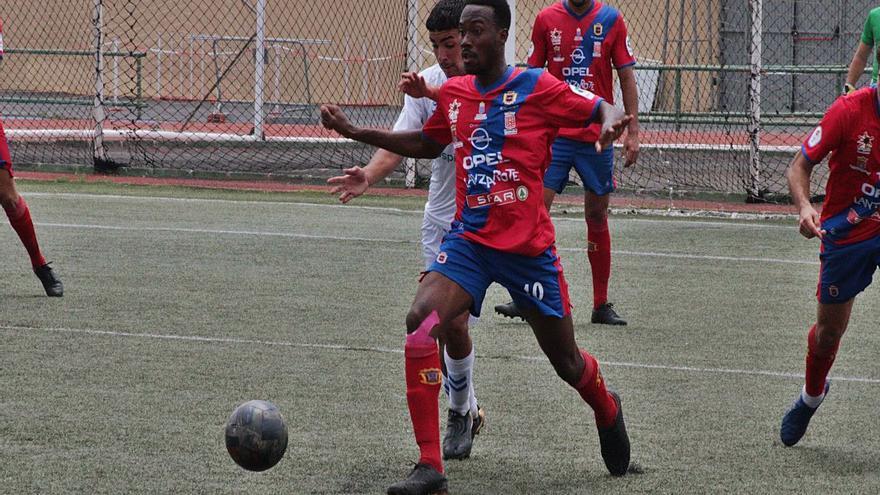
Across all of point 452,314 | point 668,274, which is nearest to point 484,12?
point 452,314

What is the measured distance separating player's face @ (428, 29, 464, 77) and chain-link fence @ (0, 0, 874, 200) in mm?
10402

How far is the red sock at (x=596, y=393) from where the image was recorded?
5.17 metres

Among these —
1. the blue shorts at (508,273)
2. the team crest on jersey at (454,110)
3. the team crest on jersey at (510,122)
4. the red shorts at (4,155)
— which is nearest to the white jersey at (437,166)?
the team crest on jersey at (454,110)

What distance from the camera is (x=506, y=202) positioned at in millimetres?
5027

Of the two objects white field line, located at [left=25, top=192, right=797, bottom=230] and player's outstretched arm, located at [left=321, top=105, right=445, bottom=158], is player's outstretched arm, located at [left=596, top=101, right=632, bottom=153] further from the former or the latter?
white field line, located at [left=25, top=192, right=797, bottom=230]

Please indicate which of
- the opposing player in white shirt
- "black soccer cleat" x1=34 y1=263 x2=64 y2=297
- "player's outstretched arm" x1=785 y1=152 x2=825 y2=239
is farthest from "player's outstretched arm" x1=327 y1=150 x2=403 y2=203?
"black soccer cleat" x1=34 y1=263 x2=64 y2=297

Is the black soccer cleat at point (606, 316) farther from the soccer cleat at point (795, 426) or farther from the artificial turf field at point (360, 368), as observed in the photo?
the soccer cleat at point (795, 426)

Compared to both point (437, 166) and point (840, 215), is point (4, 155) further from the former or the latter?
point (840, 215)

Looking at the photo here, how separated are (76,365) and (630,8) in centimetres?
1842

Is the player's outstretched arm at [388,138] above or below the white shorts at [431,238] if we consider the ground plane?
above

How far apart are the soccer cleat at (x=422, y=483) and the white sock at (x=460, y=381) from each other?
0.75 meters

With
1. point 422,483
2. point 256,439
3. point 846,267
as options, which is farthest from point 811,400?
point 256,439

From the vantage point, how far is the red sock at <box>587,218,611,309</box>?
8.62 m

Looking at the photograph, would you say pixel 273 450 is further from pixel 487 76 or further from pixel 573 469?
pixel 487 76
